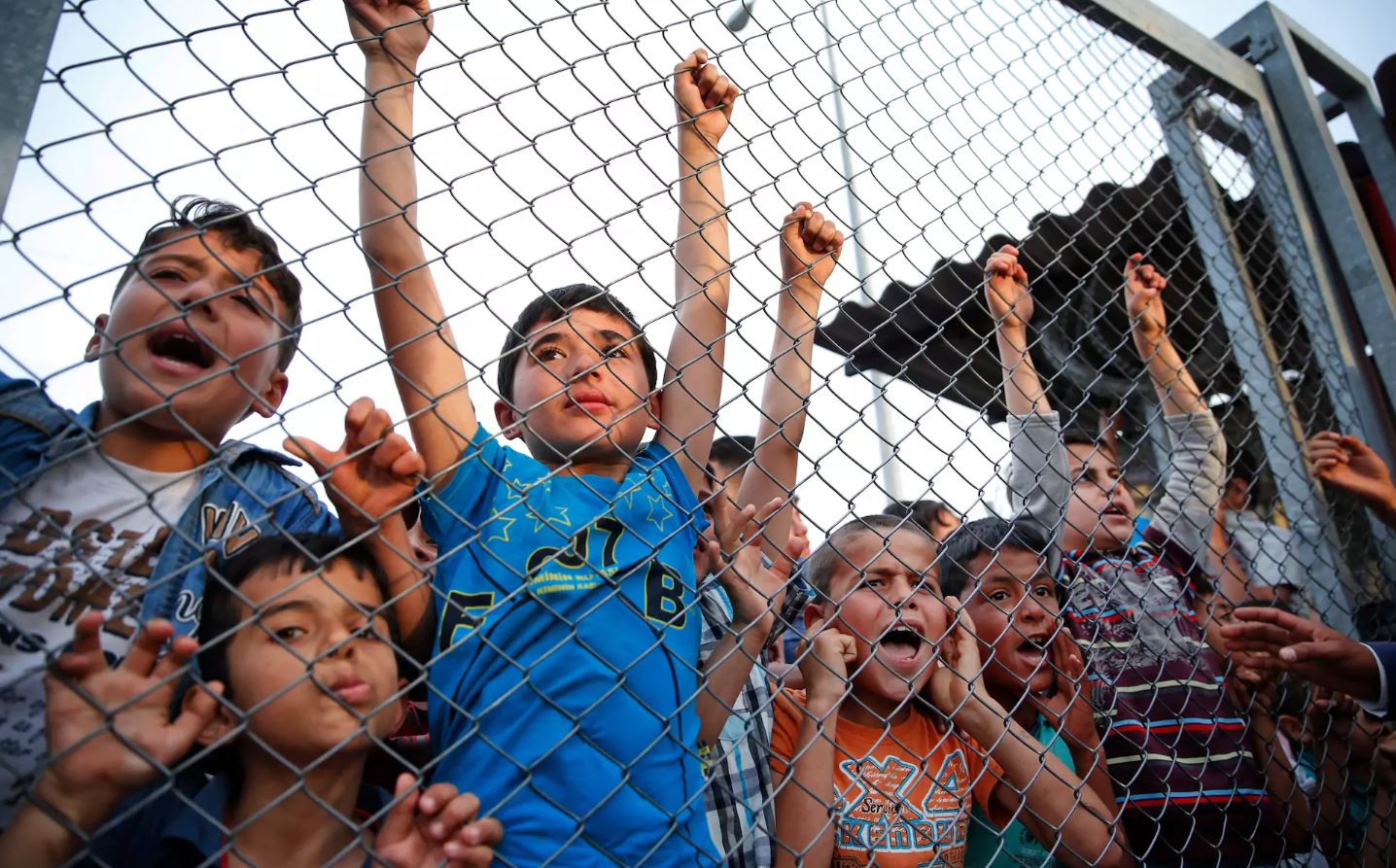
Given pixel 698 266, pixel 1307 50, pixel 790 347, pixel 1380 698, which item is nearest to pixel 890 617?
pixel 790 347

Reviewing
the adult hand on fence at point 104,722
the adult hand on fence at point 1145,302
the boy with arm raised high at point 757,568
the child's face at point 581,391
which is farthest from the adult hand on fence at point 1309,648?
the adult hand on fence at point 104,722

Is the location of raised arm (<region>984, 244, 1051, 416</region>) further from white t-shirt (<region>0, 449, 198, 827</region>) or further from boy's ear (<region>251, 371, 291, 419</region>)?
white t-shirt (<region>0, 449, 198, 827</region>)

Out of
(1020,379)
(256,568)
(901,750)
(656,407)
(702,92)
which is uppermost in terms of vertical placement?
(702,92)

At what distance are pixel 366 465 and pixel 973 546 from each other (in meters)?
1.83

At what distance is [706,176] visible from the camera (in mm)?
2059

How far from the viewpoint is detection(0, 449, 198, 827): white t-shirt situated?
1.28 metres

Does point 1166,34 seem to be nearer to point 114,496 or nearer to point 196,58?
point 196,58

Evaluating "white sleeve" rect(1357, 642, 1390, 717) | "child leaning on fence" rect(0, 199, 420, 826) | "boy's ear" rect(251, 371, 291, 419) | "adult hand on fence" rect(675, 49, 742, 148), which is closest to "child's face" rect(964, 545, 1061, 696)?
"white sleeve" rect(1357, 642, 1390, 717)

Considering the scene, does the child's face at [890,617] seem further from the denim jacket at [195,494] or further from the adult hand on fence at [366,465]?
the denim jacket at [195,494]

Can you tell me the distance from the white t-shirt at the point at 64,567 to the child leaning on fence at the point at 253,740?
13cm

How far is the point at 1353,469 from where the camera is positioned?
2.83 m

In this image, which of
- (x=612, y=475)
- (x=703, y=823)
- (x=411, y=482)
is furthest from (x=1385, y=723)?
(x=411, y=482)

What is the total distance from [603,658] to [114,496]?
0.85 metres

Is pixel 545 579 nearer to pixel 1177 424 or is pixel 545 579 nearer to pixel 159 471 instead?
pixel 159 471
